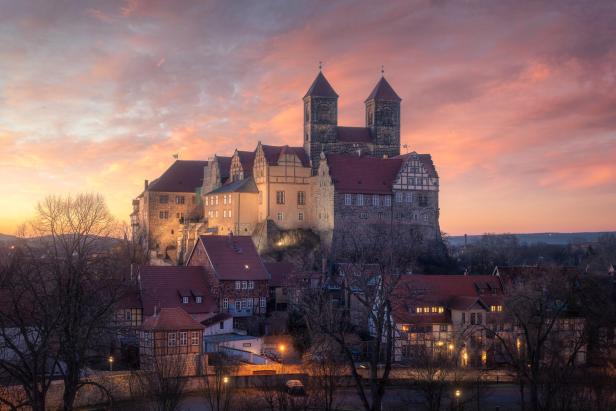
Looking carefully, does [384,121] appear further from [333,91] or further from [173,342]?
[173,342]

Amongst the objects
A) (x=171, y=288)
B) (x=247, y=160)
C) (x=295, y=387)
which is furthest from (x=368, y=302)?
(x=247, y=160)

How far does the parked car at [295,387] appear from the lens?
38.0m

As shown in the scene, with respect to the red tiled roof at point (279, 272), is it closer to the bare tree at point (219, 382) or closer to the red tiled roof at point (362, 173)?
the red tiled roof at point (362, 173)

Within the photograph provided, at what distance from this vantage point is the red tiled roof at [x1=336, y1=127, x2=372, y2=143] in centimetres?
8356

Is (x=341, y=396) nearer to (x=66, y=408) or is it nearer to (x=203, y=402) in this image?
(x=203, y=402)

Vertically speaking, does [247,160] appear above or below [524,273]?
above

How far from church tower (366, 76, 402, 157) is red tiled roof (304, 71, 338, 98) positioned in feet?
17.0

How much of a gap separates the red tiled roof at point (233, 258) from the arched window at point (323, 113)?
2841cm

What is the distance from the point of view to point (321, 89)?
8388 centimetres

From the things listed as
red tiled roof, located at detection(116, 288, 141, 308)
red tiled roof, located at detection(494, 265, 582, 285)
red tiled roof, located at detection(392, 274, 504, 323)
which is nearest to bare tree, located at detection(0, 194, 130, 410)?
red tiled roof, located at detection(116, 288, 141, 308)

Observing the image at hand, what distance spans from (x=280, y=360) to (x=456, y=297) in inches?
560

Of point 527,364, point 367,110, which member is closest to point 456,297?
point 527,364

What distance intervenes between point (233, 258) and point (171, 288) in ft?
18.1

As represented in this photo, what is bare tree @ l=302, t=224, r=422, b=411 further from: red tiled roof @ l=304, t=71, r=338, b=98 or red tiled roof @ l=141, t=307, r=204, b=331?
red tiled roof @ l=304, t=71, r=338, b=98
